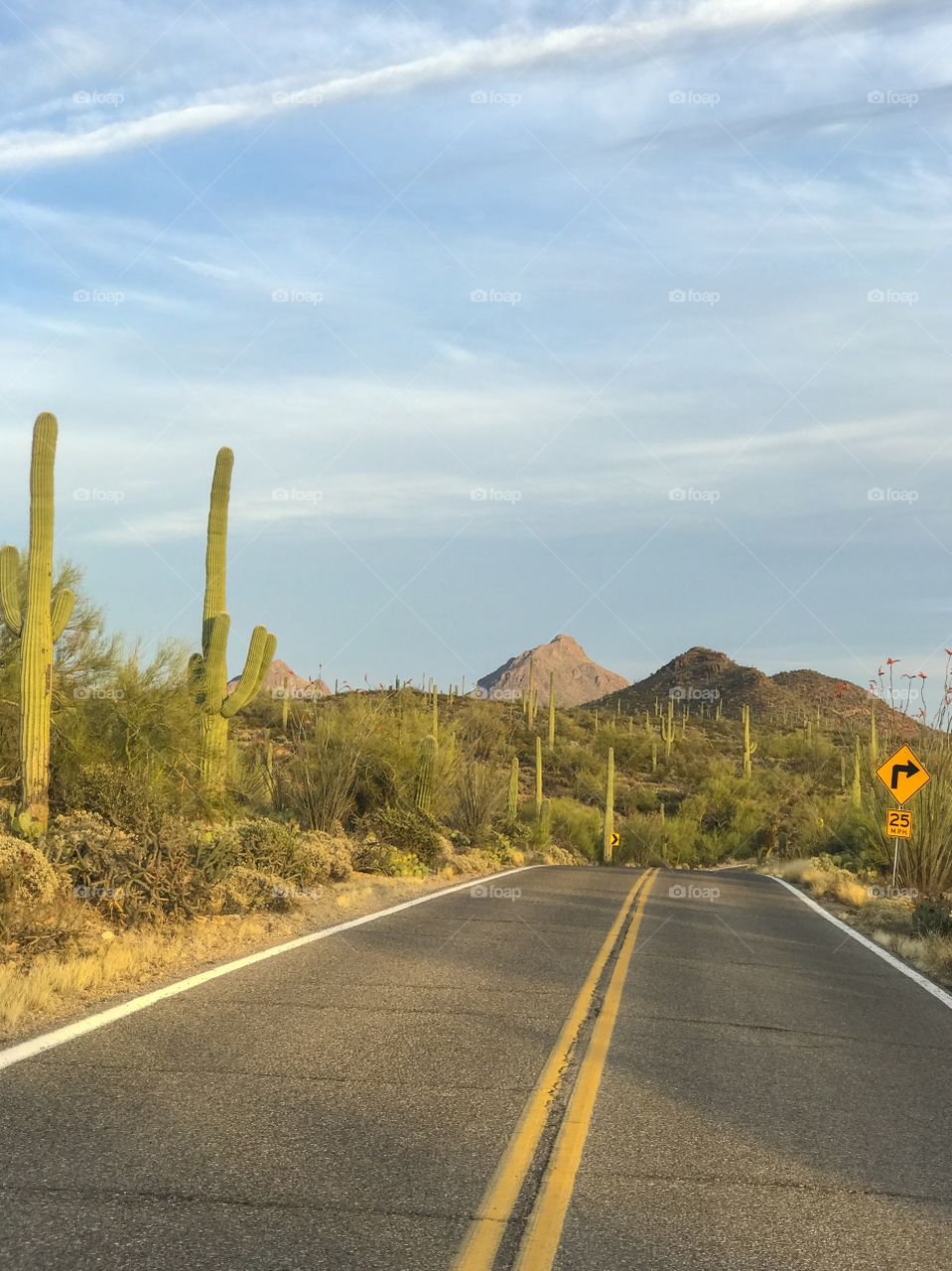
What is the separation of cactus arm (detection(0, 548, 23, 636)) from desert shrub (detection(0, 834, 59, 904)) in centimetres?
687

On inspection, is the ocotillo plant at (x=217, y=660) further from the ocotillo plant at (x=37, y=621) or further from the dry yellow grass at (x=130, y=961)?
the dry yellow grass at (x=130, y=961)

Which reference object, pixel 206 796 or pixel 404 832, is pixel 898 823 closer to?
pixel 404 832

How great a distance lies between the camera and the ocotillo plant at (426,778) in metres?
26.8

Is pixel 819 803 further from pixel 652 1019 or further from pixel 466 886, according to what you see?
pixel 652 1019

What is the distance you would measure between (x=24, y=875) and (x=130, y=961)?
143 centimetres

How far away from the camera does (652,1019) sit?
8.84 metres

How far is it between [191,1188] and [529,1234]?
1.32 m

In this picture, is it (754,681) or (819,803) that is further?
(754,681)

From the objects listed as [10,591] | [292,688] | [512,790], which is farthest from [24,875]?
[292,688]

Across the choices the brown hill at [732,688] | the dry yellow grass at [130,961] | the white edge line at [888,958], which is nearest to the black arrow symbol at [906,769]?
the white edge line at [888,958]

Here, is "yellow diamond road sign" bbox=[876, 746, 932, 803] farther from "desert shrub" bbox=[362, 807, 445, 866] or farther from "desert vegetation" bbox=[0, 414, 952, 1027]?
"desert shrub" bbox=[362, 807, 445, 866]

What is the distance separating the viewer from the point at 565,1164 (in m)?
5.30

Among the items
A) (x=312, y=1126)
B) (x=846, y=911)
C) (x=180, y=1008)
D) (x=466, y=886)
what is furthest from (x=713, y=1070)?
(x=846, y=911)

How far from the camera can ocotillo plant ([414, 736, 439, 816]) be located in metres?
26.8
